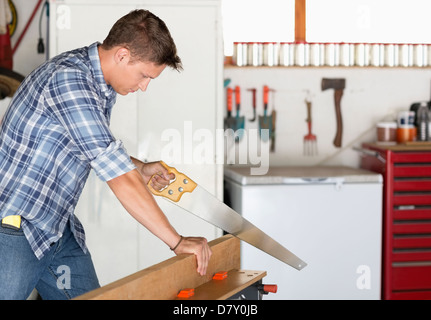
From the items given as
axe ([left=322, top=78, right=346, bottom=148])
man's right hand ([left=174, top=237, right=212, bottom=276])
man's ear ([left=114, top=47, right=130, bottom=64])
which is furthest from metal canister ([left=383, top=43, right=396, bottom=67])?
man's right hand ([left=174, top=237, right=212, bottom=276])

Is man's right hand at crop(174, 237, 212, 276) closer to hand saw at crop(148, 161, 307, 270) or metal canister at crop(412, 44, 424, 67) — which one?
hand saw at crop(148, 161, 307, 270)

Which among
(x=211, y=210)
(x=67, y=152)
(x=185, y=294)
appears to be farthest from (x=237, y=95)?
(x=185, y=294)

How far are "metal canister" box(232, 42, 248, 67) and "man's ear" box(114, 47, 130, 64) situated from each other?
2.34 metres

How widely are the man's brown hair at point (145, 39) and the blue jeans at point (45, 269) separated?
25.8 inches

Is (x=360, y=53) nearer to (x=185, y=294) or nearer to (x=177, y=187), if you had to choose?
(x=177, y=187)

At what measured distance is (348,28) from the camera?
446 cm

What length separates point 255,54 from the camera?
4359 mm

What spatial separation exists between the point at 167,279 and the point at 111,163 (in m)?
0.37

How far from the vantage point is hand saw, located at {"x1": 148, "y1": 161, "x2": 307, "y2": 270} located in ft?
6.83

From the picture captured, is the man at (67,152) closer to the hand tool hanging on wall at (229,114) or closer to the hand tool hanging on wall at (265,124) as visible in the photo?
the hand tool hanging on wall at (229,114)

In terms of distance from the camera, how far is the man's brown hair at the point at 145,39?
2.01 m

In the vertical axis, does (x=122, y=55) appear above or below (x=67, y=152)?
above

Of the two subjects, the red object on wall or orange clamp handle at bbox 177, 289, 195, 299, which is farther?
the red object on wall
